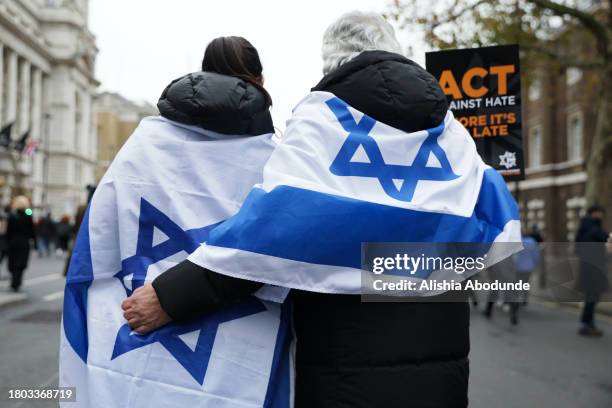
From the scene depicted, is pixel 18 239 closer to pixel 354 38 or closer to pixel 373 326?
pixel 354 38

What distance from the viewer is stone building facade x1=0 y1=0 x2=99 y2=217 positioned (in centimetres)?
5841

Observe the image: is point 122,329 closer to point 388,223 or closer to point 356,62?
point 388,223

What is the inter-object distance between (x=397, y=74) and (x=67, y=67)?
75.1 m

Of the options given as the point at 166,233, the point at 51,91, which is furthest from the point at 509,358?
the point at 51,91

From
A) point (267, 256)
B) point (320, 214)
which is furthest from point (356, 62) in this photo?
point (267, 256)

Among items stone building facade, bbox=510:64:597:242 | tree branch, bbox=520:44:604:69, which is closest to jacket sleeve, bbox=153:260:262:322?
tree branch, bbox=520:44:604:69

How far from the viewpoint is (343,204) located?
1.52m

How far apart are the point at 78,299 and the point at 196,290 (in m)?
0.45

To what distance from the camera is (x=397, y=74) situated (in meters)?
1.65

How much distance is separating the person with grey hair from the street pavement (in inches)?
144

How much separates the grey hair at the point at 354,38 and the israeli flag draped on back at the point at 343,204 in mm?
207

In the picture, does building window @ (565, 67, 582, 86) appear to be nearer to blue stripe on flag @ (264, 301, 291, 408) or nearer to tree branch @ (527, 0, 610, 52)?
tree branch @ (527, 0, 610, 52)

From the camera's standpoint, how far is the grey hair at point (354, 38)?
1.80 meters

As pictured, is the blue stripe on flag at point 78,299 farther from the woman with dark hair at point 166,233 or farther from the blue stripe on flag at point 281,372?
the blue stripe on flag at point 281,372
